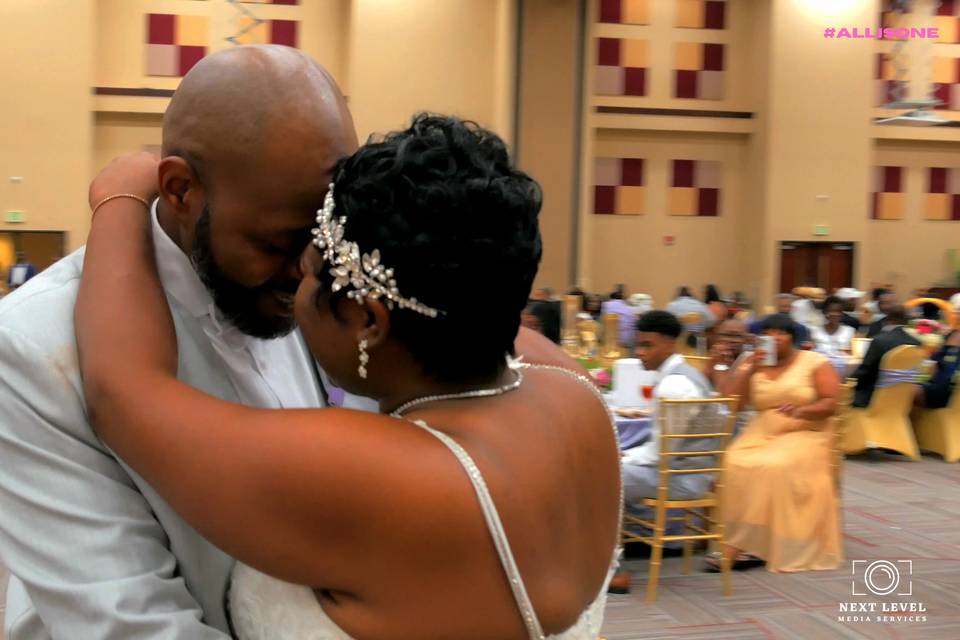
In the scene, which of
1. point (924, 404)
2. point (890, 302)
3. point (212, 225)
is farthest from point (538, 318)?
point (890, 302)

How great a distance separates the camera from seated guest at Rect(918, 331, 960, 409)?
321 inches

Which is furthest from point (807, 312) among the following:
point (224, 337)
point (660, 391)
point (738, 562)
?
point (224, 337)

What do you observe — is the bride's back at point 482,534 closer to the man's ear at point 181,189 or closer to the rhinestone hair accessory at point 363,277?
the rhinestone hair accessory at point 363,277

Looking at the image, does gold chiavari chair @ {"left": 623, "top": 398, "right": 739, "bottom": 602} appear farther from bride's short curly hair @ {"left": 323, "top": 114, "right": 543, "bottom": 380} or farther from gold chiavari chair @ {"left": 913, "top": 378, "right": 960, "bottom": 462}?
bride's short curly hair @ {"left": 323, "top": 114, "right": 543, "bottom": 380}

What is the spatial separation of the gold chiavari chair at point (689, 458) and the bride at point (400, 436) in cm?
395

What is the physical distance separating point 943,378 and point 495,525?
8.06m

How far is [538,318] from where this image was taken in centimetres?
600

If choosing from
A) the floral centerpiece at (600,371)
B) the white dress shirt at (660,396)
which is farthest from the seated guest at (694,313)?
the white dress shirt at (660,396)

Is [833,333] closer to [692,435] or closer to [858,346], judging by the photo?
[858,346]

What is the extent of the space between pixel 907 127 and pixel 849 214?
6.36 feet

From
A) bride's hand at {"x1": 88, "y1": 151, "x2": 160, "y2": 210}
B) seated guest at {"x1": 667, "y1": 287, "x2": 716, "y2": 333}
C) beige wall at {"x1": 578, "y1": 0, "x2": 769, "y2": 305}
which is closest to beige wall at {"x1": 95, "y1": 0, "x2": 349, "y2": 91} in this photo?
beige wall at {"x1": 578, "y1": 0, "x2": 769, "y2": 305}

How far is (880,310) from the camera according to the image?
1182 centimetres

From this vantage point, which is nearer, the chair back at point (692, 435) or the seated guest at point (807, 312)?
the chair back at point (692, 435)

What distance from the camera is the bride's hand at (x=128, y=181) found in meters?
1.22
